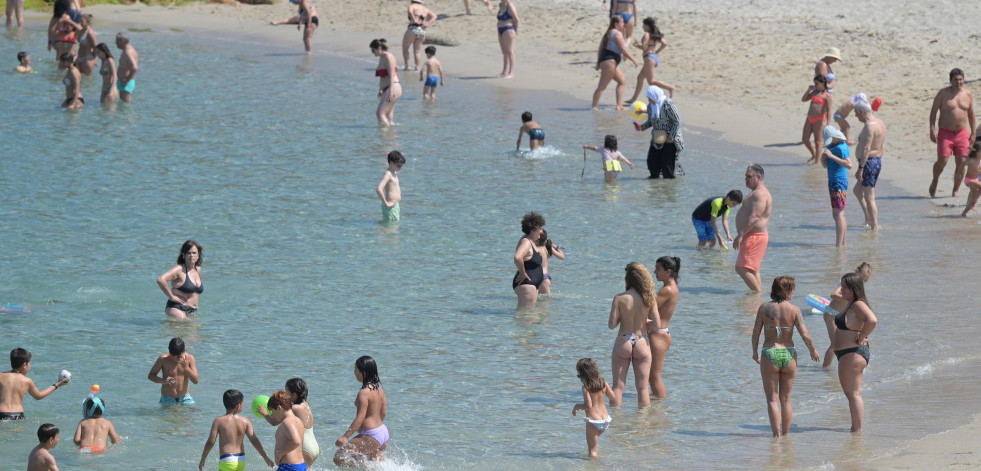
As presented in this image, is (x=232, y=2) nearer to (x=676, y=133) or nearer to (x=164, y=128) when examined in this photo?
(x=164, y=128)

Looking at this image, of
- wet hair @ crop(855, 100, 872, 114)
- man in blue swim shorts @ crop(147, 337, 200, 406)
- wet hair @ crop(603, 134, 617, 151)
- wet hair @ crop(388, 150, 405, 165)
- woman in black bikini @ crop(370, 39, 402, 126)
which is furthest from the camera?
woman in black bikini @ crop(370, 39, 402, 126)

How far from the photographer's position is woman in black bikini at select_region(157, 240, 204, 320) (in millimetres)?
13172

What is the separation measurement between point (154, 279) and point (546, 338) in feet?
16.8

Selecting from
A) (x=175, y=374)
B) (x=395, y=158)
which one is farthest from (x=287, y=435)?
(x=395, y=158)

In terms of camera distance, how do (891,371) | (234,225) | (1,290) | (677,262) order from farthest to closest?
(234,225), (1,290), (891,371), (677,262)

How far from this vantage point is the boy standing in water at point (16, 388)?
1068 cm

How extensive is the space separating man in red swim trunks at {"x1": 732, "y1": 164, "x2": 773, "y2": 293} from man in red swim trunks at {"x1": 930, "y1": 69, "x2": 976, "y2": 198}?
5.69m

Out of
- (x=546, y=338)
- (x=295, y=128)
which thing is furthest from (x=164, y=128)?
(x=546, y=338)

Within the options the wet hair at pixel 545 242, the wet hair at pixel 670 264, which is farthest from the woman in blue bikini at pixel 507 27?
the wet hair at pixel 670 264

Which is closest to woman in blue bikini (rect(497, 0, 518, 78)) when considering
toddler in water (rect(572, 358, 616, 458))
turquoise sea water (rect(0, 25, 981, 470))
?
turquoise sea water (rect(0, 25, 981, 470))

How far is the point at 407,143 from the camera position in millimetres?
22859

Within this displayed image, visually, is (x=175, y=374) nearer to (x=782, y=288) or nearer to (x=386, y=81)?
(x=782, y=288)

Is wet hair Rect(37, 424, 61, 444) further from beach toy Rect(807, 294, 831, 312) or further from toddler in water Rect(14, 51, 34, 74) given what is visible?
toddler in water Rect(14, 51, 34, 74)

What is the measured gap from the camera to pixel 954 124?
18.5 m
